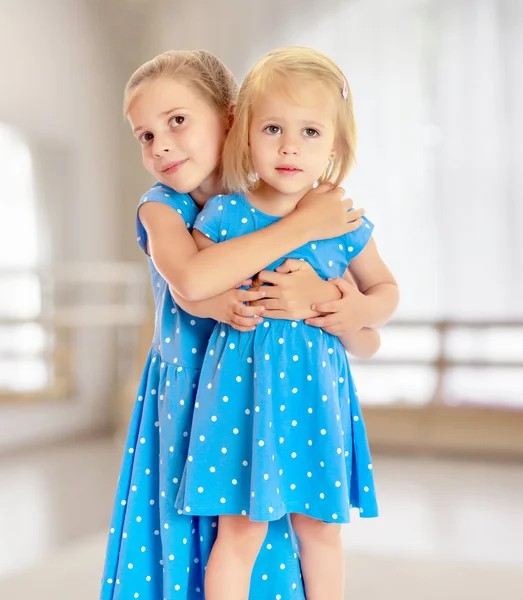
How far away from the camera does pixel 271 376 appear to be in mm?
1093

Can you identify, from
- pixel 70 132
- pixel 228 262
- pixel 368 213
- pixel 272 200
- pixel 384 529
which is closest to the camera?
pixel 228 262

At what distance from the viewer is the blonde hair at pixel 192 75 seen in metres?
1.16

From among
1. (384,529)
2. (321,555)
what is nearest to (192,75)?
(321,555)

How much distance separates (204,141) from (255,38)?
8.24 ft

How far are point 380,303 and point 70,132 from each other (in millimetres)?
2143

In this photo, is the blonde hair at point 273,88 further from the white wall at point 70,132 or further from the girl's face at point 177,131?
the white wall at point 70,132

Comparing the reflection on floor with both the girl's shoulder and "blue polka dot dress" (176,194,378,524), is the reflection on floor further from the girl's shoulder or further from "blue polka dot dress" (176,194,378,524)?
the girl's shoulder

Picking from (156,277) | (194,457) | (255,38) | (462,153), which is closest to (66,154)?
(255,38)

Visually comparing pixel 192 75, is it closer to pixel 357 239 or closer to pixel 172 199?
pixel 172 199

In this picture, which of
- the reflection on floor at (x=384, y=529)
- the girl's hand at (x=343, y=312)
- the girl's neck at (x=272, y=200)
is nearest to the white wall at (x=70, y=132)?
the reflection on floor at (x=384, y=529)

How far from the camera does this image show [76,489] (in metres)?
2.91

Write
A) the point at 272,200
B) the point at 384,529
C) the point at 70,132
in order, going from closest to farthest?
the point at 272,200 < the point at 384,529 < the point at 70,132

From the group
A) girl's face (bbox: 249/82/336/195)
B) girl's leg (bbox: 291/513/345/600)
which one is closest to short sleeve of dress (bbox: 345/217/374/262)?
Result: girl's face (bbox: 249/82/336/195)

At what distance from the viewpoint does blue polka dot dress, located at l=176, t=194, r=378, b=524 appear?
3.55 ft
